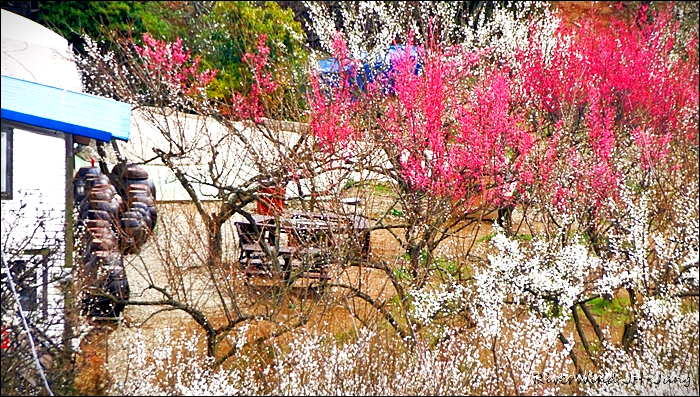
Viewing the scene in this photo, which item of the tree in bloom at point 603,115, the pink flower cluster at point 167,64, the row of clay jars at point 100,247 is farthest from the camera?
the pink flower cluster at point 167,64

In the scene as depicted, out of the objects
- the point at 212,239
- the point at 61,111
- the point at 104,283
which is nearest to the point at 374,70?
the point at 212,239

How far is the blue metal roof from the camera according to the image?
5.93 metres

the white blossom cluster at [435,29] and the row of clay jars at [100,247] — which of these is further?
the white blossom cluster at [435,29]

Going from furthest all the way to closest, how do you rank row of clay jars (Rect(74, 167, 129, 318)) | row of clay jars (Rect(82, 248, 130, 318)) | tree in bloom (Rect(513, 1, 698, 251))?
tree in bloom (Rect(513, 1, 698, 251)) < row of clay jars (Rect(74, 167, 129, 318)) < row of clay jars (Rect(82, 248, 130, 318))

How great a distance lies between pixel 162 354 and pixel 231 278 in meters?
1.41

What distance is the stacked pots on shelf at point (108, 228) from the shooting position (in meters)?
6.77

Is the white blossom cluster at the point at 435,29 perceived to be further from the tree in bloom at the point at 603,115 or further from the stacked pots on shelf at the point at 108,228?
the stacked pots on shelf at the point at 108,228

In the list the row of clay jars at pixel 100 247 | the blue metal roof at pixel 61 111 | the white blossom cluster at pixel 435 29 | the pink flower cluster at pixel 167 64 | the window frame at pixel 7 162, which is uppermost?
the white blossom cluster at pixel 435 29

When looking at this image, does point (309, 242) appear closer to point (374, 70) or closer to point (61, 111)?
point (61, 111)

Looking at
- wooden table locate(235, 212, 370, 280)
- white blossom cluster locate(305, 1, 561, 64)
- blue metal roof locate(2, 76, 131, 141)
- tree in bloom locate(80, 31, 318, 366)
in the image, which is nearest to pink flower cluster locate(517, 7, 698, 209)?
white blossom cluster locate(305, 1, 561, 64)

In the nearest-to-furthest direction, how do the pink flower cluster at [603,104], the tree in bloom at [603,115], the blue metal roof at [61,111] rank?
the blue metal roof at [61,111] → the tree in bloom at [603,115] → the pink flower cluster at [603,104]

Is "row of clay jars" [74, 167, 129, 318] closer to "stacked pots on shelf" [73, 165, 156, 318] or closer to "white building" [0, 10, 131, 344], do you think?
"stacked pots on shelf" [73, 165, 156, 318]

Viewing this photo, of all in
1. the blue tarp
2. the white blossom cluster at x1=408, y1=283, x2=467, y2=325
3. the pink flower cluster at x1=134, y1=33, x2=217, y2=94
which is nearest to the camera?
the white blossom cluster at x1=408, y1=283, x2=467, y2=325

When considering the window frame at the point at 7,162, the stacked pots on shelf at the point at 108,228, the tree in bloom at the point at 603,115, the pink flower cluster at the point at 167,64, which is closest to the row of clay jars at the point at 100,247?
the stacked pots on shelf at the point at 108,228
